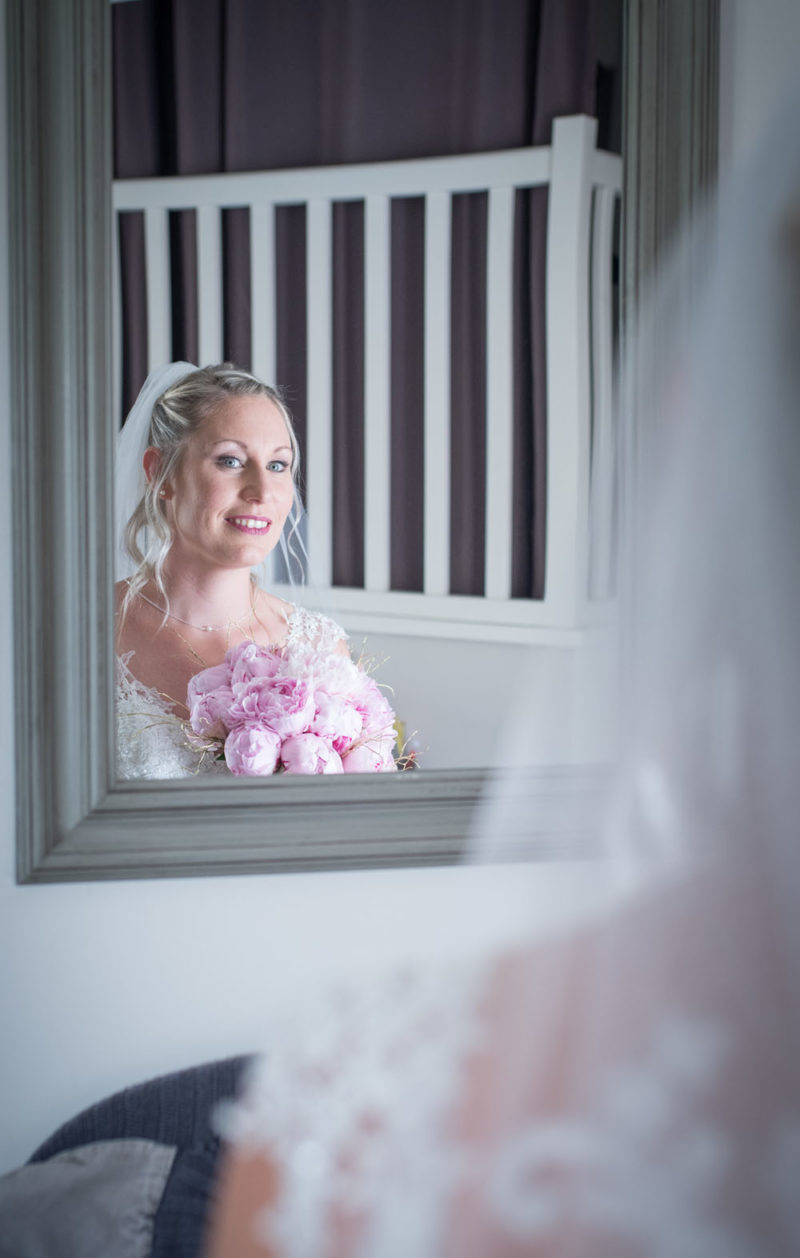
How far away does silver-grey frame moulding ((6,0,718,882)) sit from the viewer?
102cm

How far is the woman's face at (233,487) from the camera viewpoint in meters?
1.07

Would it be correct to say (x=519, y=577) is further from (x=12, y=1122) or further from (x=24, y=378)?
(x=12, y=1122)

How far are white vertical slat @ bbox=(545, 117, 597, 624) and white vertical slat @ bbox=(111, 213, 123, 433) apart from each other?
0.50 metres

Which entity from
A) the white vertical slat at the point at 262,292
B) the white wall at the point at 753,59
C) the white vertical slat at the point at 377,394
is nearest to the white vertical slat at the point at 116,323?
the white vertical slat at the point at 262,292

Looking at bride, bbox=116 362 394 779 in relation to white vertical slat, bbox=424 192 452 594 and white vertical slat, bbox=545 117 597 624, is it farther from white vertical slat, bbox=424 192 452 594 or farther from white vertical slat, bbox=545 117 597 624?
white vertical slat, bbox=545 117 597 624

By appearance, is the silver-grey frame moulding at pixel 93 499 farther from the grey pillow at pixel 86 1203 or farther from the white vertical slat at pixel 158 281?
the grey pillow at pixel 86 1203

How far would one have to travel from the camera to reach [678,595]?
1.28 feet

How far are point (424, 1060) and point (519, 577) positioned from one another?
28.3 inches

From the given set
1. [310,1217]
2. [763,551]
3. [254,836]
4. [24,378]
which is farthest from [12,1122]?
[763,551]

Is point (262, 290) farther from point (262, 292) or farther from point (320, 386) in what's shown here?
point (320, 386)

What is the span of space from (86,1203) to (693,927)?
81 centimetres

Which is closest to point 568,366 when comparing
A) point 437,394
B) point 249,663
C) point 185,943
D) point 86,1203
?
point 437,394

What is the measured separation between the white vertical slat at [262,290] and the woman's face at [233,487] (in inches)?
1.7

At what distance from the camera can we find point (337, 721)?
111cm
